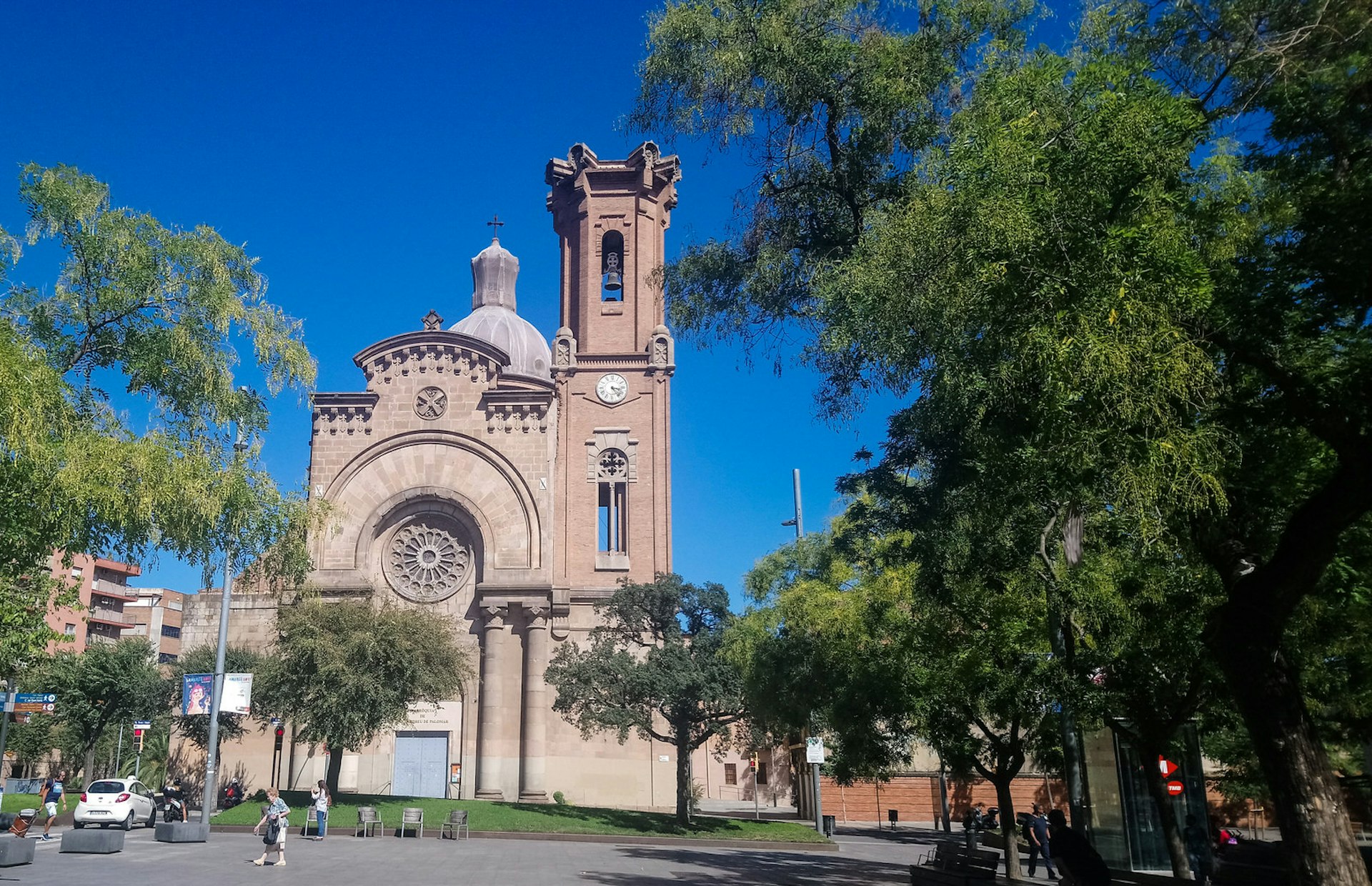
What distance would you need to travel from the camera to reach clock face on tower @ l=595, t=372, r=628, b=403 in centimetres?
4478

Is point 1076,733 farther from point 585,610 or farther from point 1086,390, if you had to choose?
point 585,610

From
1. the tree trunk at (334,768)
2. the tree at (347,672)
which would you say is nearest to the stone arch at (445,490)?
the tree at (347,672)

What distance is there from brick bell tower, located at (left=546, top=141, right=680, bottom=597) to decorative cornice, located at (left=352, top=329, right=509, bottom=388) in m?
3.29

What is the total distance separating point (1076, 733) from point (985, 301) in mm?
9663

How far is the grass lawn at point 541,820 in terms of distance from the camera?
27719 millimetres

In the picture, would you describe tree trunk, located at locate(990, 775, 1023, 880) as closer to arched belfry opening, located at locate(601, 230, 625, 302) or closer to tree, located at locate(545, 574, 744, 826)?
tree, located at locate(545, 574, 744, 826)

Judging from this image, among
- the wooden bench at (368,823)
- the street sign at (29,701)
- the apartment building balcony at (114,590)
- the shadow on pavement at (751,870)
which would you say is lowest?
the shadow on pavement at (751,870)

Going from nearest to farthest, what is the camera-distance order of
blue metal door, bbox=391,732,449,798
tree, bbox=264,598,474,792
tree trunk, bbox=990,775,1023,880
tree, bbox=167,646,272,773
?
tree trunk, bbox=990,775,1023,880 → tree, bbox=264,598,474,792 → tree, bbox=167,646,272,773 → blue metal door, bbox=391,732,449,798

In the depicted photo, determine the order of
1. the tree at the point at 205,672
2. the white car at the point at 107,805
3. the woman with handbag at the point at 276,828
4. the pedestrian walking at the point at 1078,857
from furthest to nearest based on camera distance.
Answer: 1. the tree at the point at 205,672
2. the white car at the point at 107,805
3. the woman with handbag at the point at 276,828
4. the pedestrian walking at the point at 1078,857

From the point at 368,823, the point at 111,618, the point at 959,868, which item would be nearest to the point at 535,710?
the point at 368,823

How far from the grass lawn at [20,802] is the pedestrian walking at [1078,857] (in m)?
30.4

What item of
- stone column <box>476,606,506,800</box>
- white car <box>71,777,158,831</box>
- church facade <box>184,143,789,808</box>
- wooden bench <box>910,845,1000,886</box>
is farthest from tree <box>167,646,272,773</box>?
wooden bench <box>910,845,1000,886</box>

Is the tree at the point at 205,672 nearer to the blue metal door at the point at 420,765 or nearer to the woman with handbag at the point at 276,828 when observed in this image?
the blue metal door at the point at 420,765

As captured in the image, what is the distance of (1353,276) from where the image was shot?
312 inches
